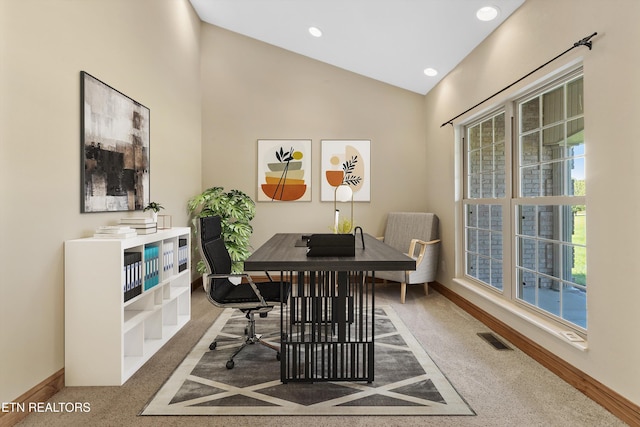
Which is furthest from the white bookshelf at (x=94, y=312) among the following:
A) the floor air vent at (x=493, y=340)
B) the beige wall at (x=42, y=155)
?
the floor air vent at (x=493, y=340)

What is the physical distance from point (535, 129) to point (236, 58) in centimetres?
415

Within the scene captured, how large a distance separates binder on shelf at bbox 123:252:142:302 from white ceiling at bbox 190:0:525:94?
318cm

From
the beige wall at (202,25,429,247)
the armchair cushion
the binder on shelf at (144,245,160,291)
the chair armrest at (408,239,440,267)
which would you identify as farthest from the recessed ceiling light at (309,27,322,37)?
the binder on shelf at (144,245,160,291)

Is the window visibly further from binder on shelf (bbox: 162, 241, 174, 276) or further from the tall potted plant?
binder on shelf (bbox: 162, 241, 174, 276)

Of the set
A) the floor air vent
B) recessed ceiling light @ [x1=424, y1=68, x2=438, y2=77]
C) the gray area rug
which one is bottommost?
the gray area rug

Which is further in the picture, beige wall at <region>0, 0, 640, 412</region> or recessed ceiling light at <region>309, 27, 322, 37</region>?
recessed ceiling light at <region>309, 27, 322, 37</region>

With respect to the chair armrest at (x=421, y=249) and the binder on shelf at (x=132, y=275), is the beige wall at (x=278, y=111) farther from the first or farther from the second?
the binder on shelf at (x=132, y=275)

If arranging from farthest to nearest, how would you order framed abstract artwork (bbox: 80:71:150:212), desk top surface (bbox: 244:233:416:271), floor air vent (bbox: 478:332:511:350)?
floor air vent (bbox: 478:332:511:350)
framed abstract artwork (bbox: 80:71:150:212)
desk top surface (bbox: 244:233:416:271)

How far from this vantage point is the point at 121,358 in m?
2.36

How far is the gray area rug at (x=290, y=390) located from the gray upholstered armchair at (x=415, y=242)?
1.66m

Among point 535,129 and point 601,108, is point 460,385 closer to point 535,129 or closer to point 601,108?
point 601,108

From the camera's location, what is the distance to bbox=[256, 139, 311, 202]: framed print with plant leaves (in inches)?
214

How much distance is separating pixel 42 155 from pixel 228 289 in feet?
4.94

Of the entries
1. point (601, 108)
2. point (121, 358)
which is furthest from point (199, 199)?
point (601, 108)
